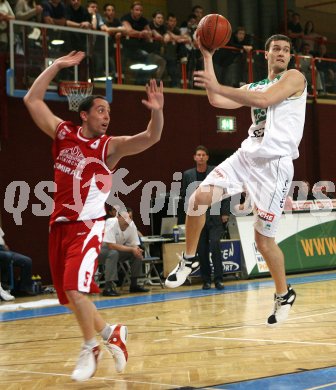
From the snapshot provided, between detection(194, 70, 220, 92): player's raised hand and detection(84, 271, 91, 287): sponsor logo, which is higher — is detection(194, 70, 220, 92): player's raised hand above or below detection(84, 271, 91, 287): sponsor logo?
above

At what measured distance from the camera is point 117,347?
662 centimetres

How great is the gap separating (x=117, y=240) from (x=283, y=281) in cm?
692

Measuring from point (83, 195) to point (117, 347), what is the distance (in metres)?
1.29

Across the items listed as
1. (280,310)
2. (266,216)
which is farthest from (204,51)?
(280,310)

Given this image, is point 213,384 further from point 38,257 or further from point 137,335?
point 38,257

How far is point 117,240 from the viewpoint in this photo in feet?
45.9

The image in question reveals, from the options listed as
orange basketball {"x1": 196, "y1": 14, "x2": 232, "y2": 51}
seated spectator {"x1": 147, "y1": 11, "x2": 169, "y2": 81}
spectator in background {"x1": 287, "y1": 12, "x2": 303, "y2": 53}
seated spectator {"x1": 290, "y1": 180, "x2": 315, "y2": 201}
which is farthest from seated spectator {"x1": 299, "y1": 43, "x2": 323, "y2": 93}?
orange basketball {"x1": 196, "y1": 14, "x2": 232, "y2": 51}

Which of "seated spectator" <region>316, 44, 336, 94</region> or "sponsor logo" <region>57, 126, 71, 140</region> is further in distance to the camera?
"seated spectator" <region>316, 44, 336, 94</region>

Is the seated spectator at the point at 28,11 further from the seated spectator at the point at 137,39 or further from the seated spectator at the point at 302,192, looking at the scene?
the seated spectator at the point at 302,192

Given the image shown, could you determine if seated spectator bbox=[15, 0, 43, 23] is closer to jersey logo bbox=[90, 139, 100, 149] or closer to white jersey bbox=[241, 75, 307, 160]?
white jersey bbox=[241, 75, 307, 160]

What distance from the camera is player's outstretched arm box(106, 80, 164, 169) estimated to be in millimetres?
6188

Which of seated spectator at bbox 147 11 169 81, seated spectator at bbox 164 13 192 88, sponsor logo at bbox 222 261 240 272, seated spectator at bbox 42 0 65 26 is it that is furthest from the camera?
seated spectator at bbox 164 13 192 88

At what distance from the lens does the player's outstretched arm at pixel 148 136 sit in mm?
6188

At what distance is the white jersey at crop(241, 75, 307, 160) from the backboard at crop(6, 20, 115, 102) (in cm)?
795
